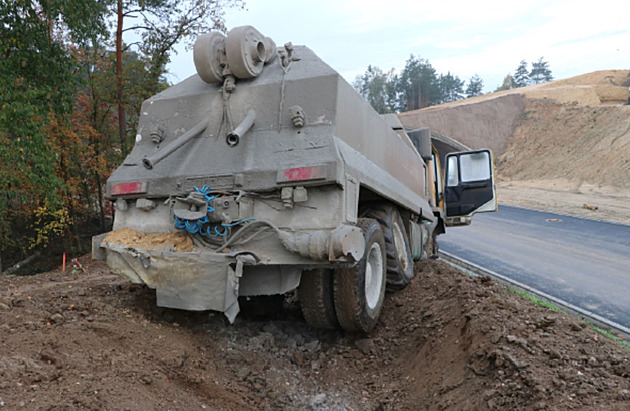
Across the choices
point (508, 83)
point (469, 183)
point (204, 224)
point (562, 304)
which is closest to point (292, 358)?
point (204, 224)

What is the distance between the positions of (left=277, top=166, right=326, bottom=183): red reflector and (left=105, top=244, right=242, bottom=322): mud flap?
82 cm

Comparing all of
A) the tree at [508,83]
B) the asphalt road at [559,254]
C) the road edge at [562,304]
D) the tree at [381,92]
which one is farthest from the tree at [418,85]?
the road edge at [562,304]

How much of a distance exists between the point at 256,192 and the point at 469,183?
295 inches

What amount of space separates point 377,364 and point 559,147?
34.1 meters

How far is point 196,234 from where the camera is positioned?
4.49 m

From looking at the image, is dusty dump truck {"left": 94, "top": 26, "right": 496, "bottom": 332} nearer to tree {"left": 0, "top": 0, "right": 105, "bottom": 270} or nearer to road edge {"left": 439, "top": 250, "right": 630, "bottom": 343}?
road edge {"left": 439, "top": 250, "right": 630, "bottom": 343}

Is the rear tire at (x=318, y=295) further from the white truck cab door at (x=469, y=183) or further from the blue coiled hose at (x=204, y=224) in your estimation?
the white truck cab door at (x=469, y=183)

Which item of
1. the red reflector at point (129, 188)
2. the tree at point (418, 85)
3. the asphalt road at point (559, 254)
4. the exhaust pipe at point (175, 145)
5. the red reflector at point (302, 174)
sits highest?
the tree at point (418, 85)

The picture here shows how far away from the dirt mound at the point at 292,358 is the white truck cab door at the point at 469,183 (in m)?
5.43

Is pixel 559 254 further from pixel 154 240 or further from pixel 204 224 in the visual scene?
pixel 154 240

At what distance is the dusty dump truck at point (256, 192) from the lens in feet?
13.7

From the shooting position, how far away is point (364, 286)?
4836mm

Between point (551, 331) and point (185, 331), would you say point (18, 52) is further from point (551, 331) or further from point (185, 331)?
point (551, 331)

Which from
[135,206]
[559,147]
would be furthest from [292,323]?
[559,147]
